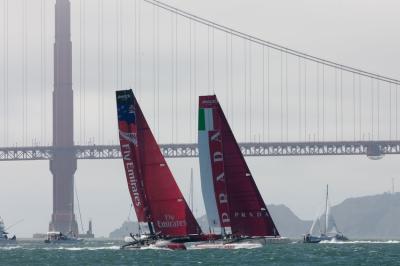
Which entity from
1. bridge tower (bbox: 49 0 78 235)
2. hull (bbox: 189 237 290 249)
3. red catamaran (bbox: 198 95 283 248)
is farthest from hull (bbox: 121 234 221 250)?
bridge tower (bbox: 49 0 78 235)

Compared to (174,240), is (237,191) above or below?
above

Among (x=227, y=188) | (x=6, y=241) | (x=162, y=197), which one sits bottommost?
(x=6, y=241)

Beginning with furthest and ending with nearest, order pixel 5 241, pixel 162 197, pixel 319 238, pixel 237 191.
Answer: pixel 319 238 → pixel 5 241 → pixel 162 197 → pixel 237 191

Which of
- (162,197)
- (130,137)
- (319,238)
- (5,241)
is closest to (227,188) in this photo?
(162,197)

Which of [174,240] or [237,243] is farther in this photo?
[174,240]

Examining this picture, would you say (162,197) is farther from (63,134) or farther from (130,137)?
(63,134)

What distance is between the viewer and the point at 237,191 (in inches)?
2384

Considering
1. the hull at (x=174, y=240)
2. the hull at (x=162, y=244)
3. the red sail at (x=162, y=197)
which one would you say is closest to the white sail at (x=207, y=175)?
the hull at (x=174, y=240)

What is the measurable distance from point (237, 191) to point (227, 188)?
392mm

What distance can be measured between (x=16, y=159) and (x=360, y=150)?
25783mm

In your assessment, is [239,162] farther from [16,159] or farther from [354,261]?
[16,159]

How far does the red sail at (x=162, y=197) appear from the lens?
6072cm

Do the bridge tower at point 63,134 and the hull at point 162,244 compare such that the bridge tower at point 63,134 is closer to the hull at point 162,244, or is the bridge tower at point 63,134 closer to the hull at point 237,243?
the hull at point 162,244

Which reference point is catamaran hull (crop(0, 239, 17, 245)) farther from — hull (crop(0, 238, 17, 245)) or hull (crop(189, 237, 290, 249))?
hull (crop(189, 237, 290, 249))
